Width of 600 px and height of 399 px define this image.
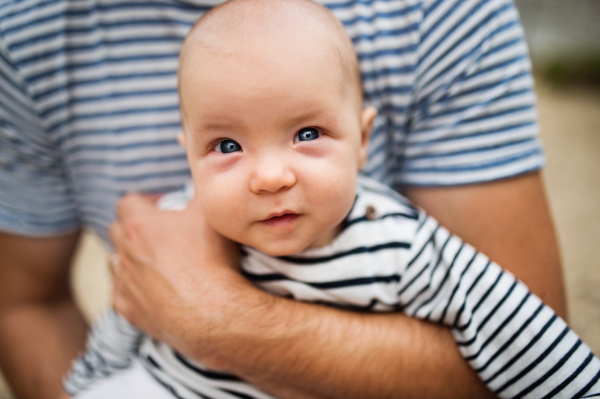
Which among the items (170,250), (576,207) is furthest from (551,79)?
(170,250)

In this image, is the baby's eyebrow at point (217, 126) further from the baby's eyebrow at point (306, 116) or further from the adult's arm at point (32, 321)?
the adult's arm at point (32, 321)

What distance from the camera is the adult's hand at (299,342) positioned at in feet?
2.46

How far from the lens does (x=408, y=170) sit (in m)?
0.92

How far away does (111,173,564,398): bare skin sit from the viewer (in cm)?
75

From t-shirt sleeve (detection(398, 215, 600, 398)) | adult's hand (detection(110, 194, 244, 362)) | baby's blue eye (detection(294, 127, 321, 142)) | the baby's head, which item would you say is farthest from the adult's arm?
t-shirt sleeve (detection(398, 215, 600, 398))

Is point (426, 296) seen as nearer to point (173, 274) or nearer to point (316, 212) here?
point (316, 212)

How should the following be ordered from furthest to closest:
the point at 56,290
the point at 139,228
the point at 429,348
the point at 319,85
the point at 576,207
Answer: the point at 576,207
the point at 56,290
the point at 139,228
the point at 429,348
the point at 319,85

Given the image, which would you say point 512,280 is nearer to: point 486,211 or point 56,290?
point 486,211

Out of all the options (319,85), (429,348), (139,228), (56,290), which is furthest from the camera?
(56,290)

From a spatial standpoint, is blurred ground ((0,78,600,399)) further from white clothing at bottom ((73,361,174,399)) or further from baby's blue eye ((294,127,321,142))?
baby's blue eye ((294,127,321,142))

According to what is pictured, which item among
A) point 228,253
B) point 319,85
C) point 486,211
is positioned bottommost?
point 228,253

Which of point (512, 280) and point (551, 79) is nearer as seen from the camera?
point (512, 280)

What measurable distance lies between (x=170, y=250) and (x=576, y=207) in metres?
2.03

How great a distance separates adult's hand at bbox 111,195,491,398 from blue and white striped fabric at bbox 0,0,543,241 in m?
0.30
